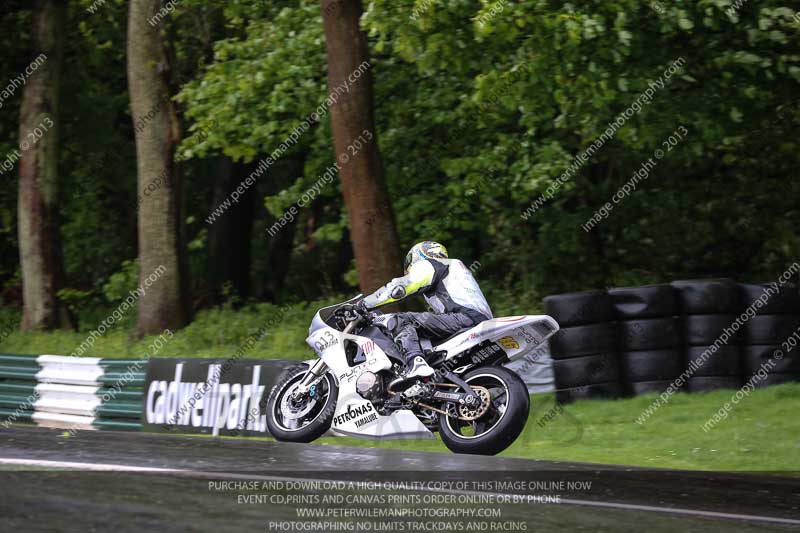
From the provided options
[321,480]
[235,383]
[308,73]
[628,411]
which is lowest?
[628,411]

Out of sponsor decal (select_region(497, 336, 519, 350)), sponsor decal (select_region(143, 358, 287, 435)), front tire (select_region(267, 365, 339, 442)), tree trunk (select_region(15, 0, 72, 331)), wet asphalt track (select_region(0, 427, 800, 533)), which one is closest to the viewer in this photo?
wet asphalt track (select_region(0, 427, 800, 533))

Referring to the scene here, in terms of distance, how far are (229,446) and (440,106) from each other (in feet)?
33.6

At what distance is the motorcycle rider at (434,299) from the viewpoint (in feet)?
34.6

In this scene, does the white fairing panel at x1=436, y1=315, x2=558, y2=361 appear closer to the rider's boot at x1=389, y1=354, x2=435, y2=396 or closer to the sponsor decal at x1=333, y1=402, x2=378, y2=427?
the rider's boot at x1=389, y1=354, x2=435, y2=396

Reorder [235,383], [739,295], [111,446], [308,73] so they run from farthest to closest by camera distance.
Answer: [308,73], [739,295], [235,383], [111,446]

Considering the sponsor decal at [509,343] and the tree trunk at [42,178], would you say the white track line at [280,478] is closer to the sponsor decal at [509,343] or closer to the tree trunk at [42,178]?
the sponsor decal at [509,343]

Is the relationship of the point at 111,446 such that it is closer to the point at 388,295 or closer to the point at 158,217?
the point at 388,295

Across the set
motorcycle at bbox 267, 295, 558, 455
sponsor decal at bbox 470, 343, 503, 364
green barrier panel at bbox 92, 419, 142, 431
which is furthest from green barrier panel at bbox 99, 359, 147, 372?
sponsor decal at bbox 470, 343, 503, 364

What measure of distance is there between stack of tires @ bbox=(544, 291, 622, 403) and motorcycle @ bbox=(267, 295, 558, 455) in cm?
251

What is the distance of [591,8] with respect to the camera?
44.7 feet

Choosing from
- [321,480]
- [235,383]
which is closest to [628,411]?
[235,383]

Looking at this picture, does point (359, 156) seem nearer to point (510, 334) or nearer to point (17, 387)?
point (510, 334)

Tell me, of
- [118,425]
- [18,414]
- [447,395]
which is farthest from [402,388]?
[18,414]

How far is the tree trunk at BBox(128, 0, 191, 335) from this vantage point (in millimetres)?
18781
